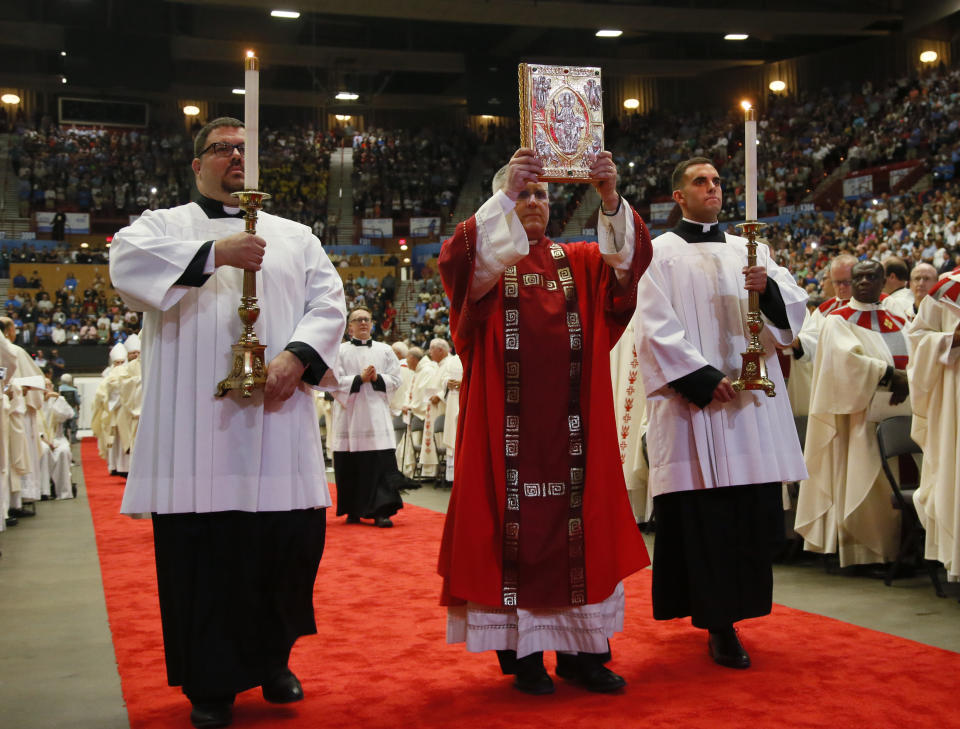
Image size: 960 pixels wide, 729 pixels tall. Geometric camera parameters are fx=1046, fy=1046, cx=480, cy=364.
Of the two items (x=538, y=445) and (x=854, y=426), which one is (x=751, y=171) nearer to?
(x=538, y=445)

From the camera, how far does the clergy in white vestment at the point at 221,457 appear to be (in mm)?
3586

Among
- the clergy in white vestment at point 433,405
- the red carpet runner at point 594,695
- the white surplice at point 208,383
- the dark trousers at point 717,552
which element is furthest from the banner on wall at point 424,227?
the white surplice at point 208,383

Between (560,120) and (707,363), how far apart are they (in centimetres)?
130

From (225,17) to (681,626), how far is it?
2632 cm

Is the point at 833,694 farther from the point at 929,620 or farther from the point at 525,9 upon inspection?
the point at 525,9

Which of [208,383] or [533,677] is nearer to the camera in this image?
[208,383]

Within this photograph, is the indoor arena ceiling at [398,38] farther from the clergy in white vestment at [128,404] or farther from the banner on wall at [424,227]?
the clergy in white vestment at [128,404]

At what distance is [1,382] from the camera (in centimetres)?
786

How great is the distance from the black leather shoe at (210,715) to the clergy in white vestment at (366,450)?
581 centimetres

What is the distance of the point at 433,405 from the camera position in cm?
1342

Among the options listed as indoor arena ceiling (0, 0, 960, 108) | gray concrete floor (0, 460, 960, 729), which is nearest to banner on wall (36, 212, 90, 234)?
indoor arena ceiling (0, 0, 960, 108)

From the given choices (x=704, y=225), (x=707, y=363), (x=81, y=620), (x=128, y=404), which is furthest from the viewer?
(x=128, y=404)

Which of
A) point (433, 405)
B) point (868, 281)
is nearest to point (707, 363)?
point (868, 281)

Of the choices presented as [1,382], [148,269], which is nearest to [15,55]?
[1,382]
